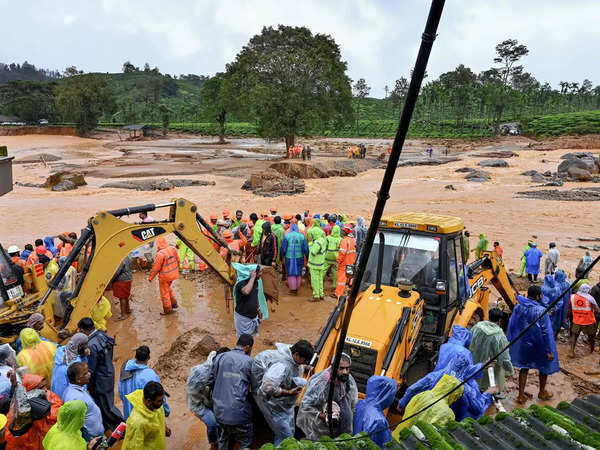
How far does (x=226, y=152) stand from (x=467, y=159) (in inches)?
971

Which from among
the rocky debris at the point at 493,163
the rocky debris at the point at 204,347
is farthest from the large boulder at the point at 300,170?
the rocky debris at the point at 204,347

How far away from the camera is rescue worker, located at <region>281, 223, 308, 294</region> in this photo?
31.6 ft

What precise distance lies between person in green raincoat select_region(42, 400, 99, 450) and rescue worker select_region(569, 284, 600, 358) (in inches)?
294

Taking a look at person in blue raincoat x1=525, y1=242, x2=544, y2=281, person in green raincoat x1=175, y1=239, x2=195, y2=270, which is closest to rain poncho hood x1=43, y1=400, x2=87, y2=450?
person in green raincoat x1=175, y1=239, x2=195, y2=270

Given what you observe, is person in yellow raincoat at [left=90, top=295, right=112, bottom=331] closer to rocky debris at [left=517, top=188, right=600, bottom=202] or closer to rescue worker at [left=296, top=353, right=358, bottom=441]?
rescue worker at [left=296, top=353, right=358, bottom=441]

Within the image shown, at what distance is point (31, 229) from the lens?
59.2 ft

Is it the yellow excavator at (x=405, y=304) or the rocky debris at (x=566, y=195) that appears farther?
the rocky debris at (x=566, y=195)

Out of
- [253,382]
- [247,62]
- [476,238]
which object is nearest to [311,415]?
[253,382]

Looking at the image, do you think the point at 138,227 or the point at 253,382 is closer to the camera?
the point at 253,382

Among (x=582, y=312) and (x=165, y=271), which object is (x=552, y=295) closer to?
(x=582, y=312)

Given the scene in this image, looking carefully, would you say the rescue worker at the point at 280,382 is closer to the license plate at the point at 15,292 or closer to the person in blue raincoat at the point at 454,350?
the person in blue raincoat at the point at 454,350

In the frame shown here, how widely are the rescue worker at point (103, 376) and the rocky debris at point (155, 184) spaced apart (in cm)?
2156

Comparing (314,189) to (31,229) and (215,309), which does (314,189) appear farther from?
(215,309)

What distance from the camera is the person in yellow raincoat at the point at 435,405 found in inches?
141
